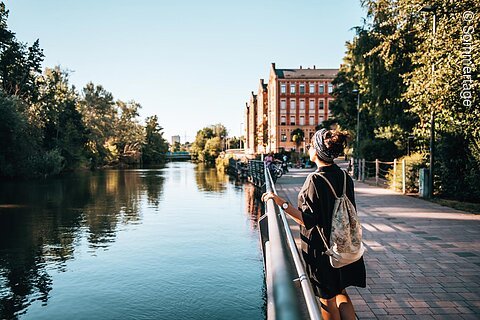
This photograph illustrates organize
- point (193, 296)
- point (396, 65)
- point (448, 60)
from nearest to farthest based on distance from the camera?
1. point (193, 296)
2. point (448, 60)
3. point (396, 65)

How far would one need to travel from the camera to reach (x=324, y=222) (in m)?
3.28

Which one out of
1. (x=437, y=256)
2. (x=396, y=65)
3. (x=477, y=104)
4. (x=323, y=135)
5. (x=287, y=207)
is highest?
(x=396, y=65)

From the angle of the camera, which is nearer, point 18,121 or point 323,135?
point 323,135

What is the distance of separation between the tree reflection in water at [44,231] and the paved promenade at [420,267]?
5505 mm

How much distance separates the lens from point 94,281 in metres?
9.02

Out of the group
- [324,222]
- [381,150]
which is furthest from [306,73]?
[324,222]

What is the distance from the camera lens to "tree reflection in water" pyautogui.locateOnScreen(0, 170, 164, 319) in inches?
337

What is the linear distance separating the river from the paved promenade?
2086 mm

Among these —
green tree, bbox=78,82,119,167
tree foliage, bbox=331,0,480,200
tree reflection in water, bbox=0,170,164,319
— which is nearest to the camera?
tree reflection in water, bbox=0,170,164,319

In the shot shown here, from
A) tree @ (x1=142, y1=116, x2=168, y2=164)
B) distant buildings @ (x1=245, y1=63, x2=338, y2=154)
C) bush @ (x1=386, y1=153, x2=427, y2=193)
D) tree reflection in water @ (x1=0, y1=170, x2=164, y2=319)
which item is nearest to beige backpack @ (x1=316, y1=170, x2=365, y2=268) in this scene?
tree reflection in water @ (x1=0, y1=170, x2=164, y2=319)

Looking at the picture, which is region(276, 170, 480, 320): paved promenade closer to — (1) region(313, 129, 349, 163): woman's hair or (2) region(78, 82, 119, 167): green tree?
(1) region(313, 129, 349, 163): woman's hair

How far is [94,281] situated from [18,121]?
103 ft

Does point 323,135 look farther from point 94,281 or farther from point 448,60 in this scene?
point 448,60

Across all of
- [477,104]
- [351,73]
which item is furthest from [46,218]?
[351,73]
